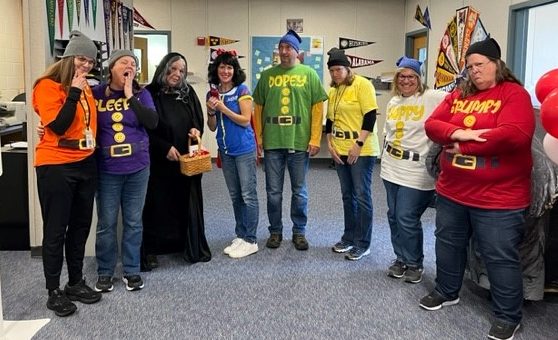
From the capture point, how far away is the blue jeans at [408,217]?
3.11m

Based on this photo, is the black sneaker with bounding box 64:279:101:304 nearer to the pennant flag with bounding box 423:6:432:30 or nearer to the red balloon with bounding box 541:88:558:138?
the red balloon with bounding box 541:88:558:138

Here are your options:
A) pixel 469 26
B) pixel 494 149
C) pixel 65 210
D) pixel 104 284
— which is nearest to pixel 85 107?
pixel 65 210

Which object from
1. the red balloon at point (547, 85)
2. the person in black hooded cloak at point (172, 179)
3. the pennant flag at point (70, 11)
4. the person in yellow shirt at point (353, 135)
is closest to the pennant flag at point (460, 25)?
the person in yellow shirt at point (353, 135)

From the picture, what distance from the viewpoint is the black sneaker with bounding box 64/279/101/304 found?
114 inches

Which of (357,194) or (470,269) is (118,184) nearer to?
(357,194)

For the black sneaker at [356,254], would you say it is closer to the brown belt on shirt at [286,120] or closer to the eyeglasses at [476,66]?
the brown belt on shirt at [286,120]

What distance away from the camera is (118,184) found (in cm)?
298

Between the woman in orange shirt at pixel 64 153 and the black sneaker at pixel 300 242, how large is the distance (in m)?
1.62

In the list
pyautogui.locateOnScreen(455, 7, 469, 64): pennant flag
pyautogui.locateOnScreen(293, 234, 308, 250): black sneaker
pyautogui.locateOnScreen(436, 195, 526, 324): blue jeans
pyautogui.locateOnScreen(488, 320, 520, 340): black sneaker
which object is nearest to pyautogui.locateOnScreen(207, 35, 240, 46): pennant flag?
pyautogui.locateOnScreen(455, 7, 469, 64): pennant flag

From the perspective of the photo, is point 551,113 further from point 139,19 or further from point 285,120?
point 139,19

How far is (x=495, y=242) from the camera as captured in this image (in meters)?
2.48

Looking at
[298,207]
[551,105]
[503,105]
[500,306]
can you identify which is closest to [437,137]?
[503,105]

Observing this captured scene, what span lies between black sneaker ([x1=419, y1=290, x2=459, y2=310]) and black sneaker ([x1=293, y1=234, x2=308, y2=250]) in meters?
1.15

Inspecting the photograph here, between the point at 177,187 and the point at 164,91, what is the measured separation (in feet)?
2.11
